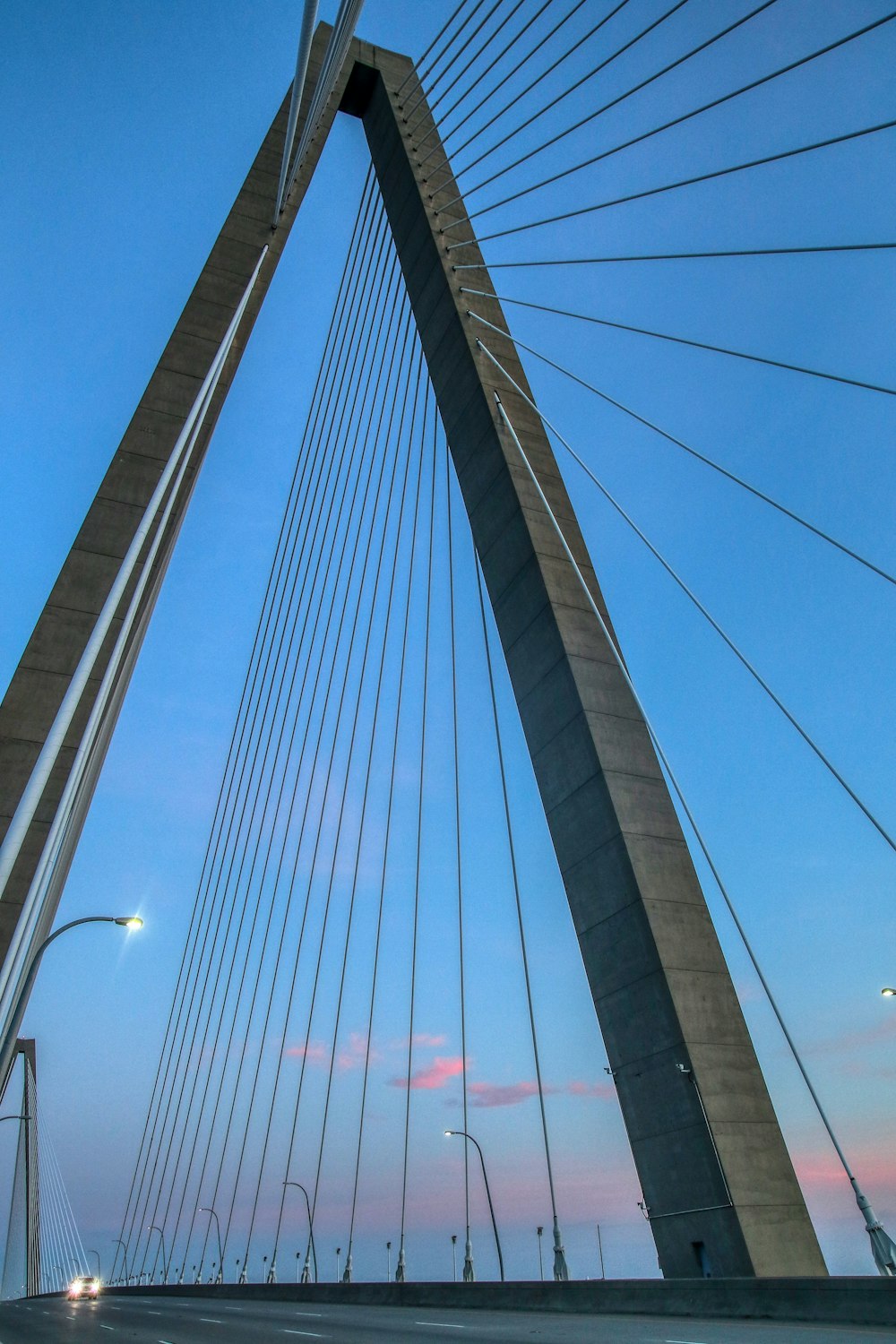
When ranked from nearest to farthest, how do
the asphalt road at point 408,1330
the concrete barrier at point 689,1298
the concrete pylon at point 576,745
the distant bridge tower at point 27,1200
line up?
the asphalt road at point 408,1330 < the concrete barrier at point 689,1298 < the concrete pylon at point 576,745 < the distant bridge tower at point 27,1200

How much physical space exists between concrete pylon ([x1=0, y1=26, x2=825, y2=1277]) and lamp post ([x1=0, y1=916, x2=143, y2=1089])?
2.51 m

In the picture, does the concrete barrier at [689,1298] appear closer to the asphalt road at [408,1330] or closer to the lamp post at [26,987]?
the asphalt road at [408,1330]

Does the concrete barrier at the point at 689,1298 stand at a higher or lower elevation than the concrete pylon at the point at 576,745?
lower

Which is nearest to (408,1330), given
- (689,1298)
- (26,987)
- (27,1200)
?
(689,1298)

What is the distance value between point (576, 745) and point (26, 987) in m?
9.08

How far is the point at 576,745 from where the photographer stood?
15305 millimetres

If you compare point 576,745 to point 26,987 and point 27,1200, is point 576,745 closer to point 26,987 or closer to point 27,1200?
point 26,987

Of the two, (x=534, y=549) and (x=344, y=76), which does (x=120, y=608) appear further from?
(x=344, y=76)

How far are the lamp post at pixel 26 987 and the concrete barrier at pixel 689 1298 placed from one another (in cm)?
821

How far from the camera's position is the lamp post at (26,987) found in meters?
14.1

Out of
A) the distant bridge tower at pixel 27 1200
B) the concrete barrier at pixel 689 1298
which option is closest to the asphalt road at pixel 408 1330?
the concrete barrier at pixel 689 1298

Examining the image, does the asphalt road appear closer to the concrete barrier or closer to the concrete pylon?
the concrete barrier

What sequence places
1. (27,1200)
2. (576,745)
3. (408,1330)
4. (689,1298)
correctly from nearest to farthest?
(689,1298) < (408,1330) < (576,745) < (27,1200)

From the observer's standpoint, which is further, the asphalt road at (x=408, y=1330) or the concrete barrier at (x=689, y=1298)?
the concrete barrier at (x=689, y=1298)
